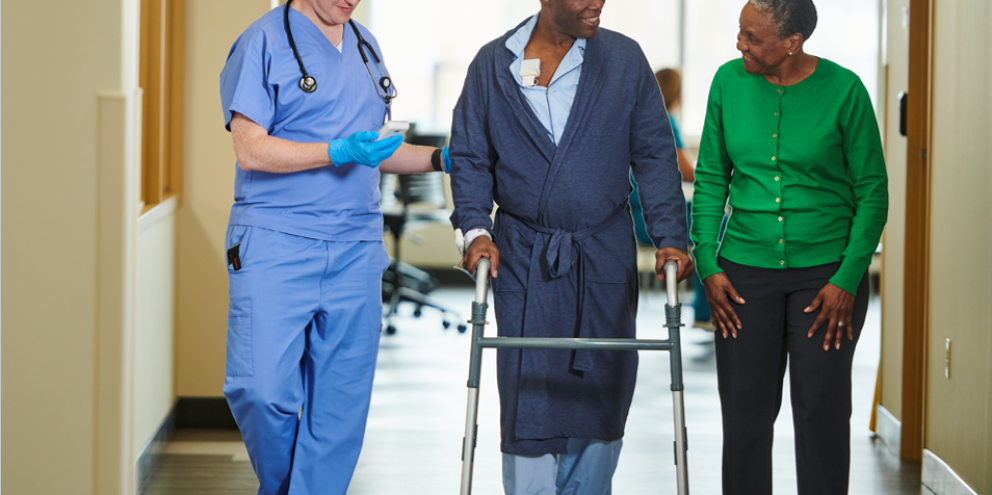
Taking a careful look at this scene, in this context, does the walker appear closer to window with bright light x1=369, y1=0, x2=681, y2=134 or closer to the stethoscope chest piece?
the stethoscope chest piece

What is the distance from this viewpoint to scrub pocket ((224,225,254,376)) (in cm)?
218

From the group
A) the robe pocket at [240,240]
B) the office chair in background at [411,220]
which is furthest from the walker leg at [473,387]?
the office chair in background at [411,220]

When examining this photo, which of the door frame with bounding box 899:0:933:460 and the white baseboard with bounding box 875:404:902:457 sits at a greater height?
the door frame with bounding box 899:0:933:460

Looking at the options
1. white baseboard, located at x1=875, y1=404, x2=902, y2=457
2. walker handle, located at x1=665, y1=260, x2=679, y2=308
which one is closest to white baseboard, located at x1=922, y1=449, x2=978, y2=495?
white baseboard, located at x1=875, y1=404, x2=902, y2=457

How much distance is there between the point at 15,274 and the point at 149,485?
3.07 feet

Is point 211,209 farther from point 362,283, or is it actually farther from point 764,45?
point 764,45

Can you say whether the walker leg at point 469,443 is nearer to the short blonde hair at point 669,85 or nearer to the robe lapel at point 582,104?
the robe lapel at point 582,104

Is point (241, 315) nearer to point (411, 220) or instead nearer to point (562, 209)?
point (562, 209)

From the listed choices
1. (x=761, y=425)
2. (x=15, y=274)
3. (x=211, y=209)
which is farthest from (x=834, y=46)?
(x=15, y=274)

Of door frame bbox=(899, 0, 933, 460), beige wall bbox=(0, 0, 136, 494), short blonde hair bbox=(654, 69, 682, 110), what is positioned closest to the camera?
beige wall bbox=(0, 0, 136, 494)

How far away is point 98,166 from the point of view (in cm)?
246

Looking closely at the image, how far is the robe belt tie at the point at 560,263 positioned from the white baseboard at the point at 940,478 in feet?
4.45

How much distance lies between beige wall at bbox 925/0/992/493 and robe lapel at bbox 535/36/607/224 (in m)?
1.22

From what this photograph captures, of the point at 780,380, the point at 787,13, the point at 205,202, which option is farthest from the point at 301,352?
the point at 205,202
